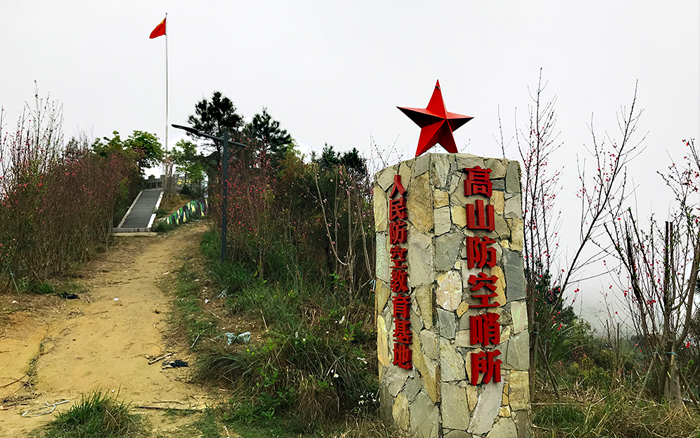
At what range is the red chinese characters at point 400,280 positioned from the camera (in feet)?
12.4

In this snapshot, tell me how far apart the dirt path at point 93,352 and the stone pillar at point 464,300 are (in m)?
2.70

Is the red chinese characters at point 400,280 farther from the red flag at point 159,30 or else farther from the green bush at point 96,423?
the red flag at point 159,30

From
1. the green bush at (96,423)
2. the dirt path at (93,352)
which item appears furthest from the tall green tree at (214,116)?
the green bush at (96,423)

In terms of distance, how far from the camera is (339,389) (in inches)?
179

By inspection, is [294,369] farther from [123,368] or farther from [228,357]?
[123,368]

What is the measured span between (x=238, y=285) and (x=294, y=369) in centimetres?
396

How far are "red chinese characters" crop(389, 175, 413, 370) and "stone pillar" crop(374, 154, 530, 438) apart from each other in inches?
1.4

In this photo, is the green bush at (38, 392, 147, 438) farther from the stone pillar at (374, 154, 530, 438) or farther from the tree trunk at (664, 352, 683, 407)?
the tree trunk at (664, 352, 683, 407)

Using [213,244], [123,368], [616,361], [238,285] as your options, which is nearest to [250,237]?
[238,285]

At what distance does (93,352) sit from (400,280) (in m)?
4.99

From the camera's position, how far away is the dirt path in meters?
4.87

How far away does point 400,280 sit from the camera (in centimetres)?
383

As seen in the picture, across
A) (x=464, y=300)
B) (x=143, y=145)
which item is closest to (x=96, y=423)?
(x=464, y=300)

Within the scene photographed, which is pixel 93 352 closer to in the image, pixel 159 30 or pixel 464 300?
pixel 464 300
